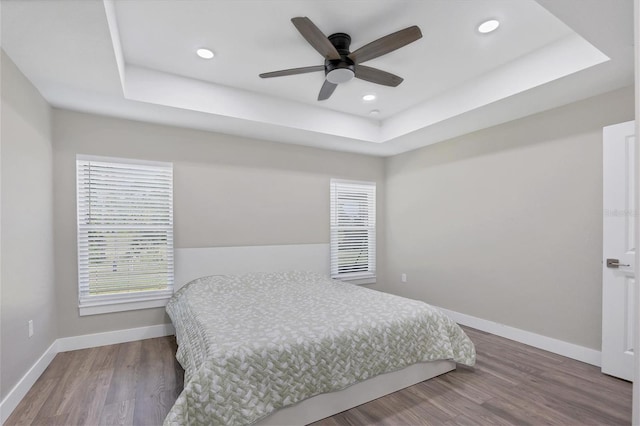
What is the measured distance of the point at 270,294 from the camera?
324cm

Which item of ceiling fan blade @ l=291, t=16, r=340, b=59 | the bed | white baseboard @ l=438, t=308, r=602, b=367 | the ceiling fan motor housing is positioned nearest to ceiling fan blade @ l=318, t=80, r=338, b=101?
the ceiling fan motor housing

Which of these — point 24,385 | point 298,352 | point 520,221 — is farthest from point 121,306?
point 520,221

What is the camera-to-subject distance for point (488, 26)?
2.34 meters

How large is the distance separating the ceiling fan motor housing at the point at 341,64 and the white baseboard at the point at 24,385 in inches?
124

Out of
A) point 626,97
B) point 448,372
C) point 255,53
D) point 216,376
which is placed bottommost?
point 448,372

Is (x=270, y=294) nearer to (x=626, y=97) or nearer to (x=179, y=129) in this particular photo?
(x=179, y=129)

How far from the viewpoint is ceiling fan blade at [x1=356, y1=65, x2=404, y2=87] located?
8.14ft

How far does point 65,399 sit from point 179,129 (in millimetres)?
2756

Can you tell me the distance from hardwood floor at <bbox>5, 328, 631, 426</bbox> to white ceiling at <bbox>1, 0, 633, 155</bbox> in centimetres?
242

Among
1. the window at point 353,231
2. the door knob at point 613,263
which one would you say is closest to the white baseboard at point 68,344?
the window at point 353,231

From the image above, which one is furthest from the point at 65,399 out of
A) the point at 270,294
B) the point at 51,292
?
the point at 270,294

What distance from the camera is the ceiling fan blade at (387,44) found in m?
2.01

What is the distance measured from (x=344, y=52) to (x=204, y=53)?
1.22 meters

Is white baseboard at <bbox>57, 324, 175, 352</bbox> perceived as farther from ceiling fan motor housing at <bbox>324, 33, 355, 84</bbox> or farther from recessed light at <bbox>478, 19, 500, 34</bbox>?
recessed light at <bbox>478, 19, 500, 34</bbox>
